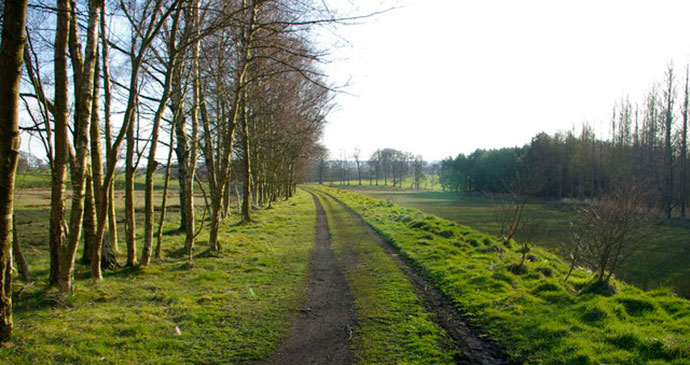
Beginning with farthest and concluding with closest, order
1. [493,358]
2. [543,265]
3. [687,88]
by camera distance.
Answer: [687,88], [543,265], [493,358]

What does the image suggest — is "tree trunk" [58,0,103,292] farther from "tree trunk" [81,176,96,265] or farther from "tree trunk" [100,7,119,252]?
"tree trunk" [81,176,96,265]

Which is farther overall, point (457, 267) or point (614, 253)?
Result: point (457, 267)

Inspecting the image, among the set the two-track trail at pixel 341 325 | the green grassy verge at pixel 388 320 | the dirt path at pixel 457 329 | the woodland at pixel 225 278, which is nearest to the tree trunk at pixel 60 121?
the woodland at pixel 225 278

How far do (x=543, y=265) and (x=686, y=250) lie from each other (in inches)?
555

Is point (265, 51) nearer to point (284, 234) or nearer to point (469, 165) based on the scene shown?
point (284, 234)

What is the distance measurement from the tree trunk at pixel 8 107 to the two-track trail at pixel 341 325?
3.43 metres

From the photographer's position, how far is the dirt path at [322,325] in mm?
4785

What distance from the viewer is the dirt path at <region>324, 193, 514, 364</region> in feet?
16.3

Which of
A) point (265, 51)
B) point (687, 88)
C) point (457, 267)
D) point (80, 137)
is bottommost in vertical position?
point (457, 267)

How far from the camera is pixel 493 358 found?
4.97 metres

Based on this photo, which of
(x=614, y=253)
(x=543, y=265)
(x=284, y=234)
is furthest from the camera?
(x=284, y=234)

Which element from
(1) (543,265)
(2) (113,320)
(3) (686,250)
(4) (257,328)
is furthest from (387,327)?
(3) (686,250)

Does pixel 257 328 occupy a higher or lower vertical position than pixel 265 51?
lower

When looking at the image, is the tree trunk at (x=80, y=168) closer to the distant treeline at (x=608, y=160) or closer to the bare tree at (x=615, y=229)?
the bare tree at (x=615, y=229)
